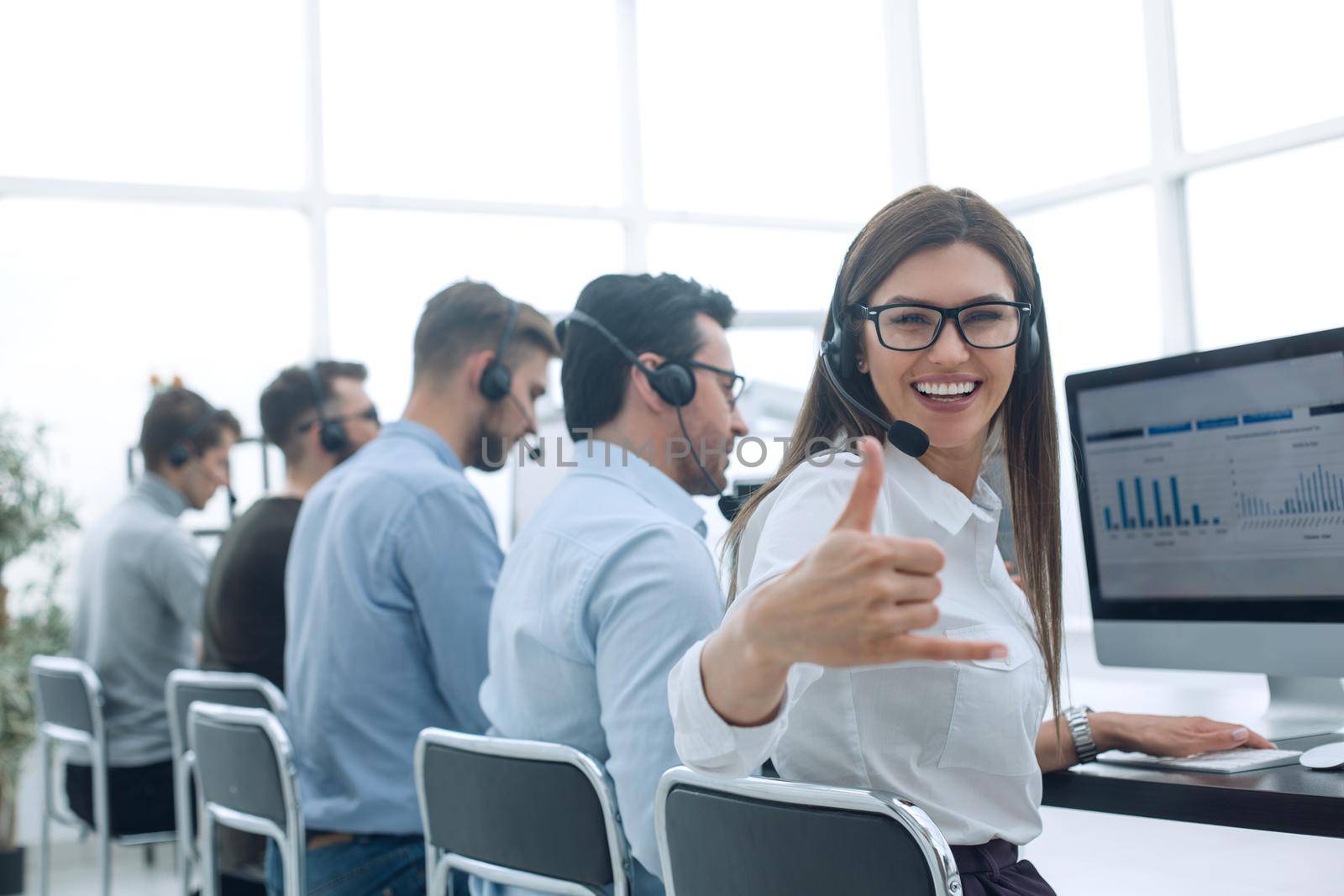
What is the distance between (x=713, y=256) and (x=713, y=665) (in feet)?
16.2

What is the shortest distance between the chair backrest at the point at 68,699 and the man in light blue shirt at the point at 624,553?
1693 mm

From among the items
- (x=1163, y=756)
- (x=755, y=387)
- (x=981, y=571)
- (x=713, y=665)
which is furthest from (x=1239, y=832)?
(x=755, y=387)

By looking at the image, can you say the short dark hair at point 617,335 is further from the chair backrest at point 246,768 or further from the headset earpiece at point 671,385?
the chair backrest at point 246,768

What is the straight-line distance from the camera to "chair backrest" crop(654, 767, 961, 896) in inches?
35.7

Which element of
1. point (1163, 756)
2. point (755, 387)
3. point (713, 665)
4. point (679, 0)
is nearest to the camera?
point (713, 665)

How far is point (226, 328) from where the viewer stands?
4.84 m

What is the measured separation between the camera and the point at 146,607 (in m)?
3.37

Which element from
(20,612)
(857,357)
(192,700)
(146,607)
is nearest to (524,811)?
(857,357)

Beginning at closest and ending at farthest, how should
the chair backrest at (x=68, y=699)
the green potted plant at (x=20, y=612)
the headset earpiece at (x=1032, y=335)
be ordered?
the headset earpiece at (x=1032, y=335), the chair backrest at (x=68, y=699), the green potted plant at (x=20, y=612)

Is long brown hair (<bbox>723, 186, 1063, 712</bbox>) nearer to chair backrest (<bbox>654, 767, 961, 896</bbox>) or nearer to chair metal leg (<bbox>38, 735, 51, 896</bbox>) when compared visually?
chair backrest (<bbox>654, 767, 961, 896</bbox>)

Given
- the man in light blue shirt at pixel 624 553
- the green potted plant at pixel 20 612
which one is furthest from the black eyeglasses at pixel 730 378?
the green potted plant at pixel 20 612

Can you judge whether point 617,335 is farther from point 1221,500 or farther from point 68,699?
point 68,699

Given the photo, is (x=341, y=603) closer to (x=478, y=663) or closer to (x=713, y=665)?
(x=478, y=663)

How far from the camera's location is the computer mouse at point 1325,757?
1.36 m
